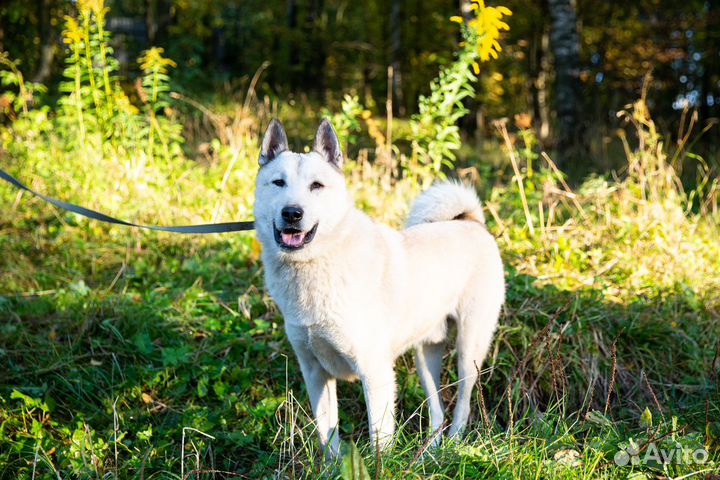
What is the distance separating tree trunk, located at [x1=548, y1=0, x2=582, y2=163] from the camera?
798 cm

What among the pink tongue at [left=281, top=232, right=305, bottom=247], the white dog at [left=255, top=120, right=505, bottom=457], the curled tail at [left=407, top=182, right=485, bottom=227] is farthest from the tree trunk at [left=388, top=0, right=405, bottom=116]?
the pink tongue at [left=281, top=232, right=305, bottom=247]

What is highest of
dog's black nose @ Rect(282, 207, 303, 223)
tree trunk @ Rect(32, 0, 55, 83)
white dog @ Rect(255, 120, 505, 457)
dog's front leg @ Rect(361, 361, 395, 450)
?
tree trunk @ Rect(32, 0, 55, 83)

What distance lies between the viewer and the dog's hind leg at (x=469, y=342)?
11.0ft

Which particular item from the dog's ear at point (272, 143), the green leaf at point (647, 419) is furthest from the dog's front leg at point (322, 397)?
the green leaf at point (647, 419)

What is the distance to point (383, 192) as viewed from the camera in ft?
18.1

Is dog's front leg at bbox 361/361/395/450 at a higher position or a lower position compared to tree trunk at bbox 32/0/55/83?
lower

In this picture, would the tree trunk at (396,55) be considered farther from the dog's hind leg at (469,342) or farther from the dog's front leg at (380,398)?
the dog's front leg at (380,398)

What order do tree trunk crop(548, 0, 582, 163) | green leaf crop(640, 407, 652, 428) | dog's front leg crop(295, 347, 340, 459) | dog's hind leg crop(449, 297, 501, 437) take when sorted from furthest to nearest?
1. tree trunk crop(548, 0, 582, 163)
2. dog's hind leg crop(449, 297, 501, 437)
3. dog's front leg crop(295, 347, 340, 459)
4. green leaf crop(640, 407, 652, 428)

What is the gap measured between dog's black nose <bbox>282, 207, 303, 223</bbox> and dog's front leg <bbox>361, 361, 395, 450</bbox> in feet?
2.36

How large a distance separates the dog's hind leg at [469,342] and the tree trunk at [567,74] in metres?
5.11

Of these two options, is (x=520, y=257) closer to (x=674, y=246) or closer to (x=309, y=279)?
A: (x=674, y=246)

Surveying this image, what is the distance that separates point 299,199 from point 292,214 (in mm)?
83

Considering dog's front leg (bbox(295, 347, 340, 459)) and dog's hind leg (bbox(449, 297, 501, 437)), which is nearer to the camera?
dog's front leg (bbox(295, 347, 340, 459))

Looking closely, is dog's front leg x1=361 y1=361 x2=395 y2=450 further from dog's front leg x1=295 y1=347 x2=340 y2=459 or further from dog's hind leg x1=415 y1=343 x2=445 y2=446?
dog's hind leg x1=415 y1=343 x2=445 y2=446
